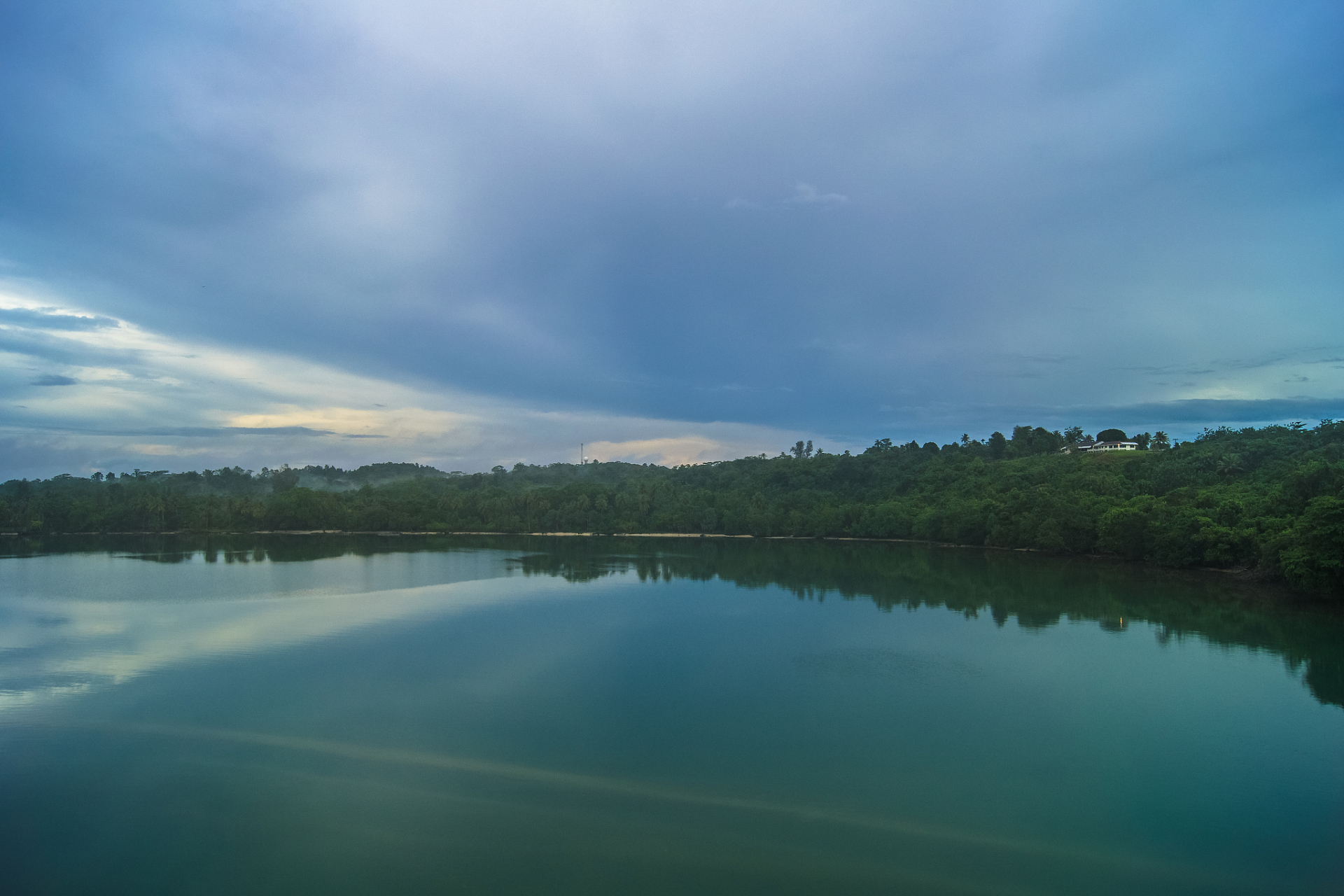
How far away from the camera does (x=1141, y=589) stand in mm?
35406

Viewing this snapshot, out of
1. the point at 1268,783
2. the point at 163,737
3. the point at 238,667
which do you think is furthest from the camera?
the point at 238,667

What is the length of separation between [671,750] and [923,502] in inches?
2455

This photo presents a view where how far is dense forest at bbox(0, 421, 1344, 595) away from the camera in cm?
3750

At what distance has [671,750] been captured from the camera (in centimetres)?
1445

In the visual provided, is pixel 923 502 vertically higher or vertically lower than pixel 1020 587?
higher

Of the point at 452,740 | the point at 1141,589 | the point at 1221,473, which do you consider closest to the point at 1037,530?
the point at 1221,473

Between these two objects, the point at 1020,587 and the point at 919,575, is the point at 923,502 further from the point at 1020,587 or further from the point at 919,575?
the point at 1020,587

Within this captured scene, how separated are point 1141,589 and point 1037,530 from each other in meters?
17.3

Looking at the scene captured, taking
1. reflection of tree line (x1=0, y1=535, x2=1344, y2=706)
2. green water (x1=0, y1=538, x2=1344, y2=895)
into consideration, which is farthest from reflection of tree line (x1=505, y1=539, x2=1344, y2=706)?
green water (x1=0, y1=538, x2=1344, y2=895)

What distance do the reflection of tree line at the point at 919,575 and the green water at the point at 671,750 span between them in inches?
19.1

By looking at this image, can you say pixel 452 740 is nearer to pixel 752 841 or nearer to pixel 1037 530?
pixel 752 841

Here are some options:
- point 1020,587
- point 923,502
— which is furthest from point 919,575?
point 923,502

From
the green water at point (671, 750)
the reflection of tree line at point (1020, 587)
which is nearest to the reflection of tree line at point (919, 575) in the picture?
the reflection of tree line at point (1020, 587)

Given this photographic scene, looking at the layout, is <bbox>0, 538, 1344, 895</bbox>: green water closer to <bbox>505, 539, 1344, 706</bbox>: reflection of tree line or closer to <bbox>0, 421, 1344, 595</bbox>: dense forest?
<bbox>505, 539, 1344, 706</bbox>: reflection of tree line
